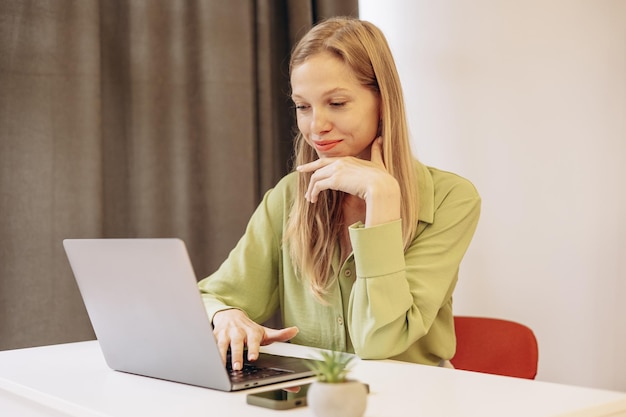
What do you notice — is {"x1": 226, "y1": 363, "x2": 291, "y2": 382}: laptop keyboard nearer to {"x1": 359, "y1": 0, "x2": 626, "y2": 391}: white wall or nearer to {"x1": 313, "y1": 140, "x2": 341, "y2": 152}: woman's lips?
{"x1": 313, "y1": 140, "x2": 341, "y2": 152}: woman's lips

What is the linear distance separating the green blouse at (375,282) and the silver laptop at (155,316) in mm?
208

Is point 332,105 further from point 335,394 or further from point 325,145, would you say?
point 335,394

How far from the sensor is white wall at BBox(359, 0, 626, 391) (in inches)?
89.3

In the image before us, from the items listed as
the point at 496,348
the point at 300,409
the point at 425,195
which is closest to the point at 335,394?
the point at 300,409

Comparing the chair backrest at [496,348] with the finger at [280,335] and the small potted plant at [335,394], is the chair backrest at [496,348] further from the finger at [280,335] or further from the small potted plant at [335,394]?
the small potted plant at [335,394]

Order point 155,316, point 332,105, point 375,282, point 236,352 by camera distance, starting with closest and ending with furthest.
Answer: point 155,316, point 236,352, point 375,282, point 332,105

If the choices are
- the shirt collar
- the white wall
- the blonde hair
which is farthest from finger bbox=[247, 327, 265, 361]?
the white wall

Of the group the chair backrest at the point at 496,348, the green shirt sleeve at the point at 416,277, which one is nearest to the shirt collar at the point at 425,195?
the green shirt sleeve at the point at 416,277

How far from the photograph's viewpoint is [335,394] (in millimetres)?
864

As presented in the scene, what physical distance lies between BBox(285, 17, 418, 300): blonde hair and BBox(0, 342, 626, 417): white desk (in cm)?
37

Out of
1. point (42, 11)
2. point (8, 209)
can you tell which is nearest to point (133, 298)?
point (8, 209)

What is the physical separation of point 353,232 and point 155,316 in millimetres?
421

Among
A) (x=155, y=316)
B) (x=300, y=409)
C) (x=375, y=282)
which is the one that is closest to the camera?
(x=300, y=409)

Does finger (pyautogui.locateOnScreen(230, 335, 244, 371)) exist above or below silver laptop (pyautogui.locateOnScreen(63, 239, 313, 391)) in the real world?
below
